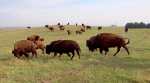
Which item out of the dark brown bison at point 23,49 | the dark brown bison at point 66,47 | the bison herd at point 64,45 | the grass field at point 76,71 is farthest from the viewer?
the dark brown bison at point 66,47

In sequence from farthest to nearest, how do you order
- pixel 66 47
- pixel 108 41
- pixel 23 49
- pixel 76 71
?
1. pixel 108 41
2. pixel 66 47
3. pixel 23 49
4. pixel 76 71

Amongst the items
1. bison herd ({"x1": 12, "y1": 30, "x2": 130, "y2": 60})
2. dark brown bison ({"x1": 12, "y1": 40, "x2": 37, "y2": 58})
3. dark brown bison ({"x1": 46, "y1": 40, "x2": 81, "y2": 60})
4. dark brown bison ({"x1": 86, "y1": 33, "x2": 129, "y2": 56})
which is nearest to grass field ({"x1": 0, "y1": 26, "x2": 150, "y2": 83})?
dark brown bison ({"x1": 46, "y1": 40, "x2": 81, "y2": 60})

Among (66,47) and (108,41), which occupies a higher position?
(66,47)

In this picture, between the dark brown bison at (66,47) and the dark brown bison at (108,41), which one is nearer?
the dark brown bison at (66,47)

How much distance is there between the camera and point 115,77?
49.4 feet

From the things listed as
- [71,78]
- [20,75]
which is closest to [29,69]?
[20,75]

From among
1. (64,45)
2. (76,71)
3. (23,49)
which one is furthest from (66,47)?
(76,71)

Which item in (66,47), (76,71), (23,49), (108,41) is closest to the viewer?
(76,71)

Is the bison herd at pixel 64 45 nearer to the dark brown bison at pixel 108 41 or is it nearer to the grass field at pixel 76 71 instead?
the dark brown bison at pixel 108 41

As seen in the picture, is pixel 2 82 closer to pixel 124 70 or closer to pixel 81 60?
pixel 124 70

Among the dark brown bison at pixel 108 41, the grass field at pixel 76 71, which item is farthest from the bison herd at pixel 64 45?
the grass field at pixel 76 71

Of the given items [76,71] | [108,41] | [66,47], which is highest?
[66,47]

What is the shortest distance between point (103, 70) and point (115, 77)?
5.67 ft

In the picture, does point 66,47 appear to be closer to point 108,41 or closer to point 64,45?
point 64,45
